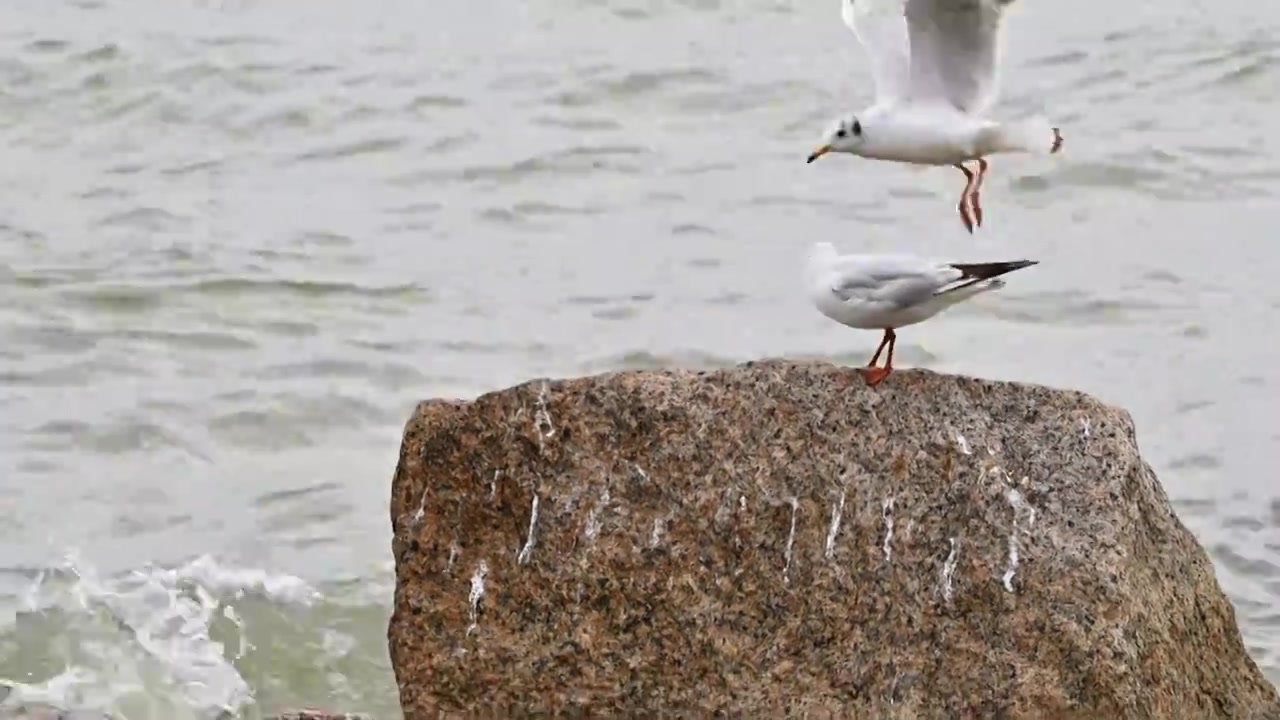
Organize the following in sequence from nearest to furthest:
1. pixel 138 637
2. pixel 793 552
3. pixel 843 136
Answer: pixel 793 552, pixel 843 136, pixel 138 637

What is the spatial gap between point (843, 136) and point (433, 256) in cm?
470

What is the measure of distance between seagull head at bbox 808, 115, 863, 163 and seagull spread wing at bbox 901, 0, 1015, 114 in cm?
26

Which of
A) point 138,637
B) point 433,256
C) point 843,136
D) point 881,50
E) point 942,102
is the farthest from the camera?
point 433,256

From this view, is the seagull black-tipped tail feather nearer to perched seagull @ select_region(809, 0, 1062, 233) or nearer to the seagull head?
perched seagull @ select_region(809, 0, 1062, 233)

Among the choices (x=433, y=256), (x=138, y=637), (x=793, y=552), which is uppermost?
(x=793, y=552)

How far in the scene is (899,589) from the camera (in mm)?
5227

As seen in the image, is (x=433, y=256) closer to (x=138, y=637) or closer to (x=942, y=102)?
(x=138, y=637)

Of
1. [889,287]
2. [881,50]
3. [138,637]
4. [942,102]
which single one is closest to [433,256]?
[138,637]

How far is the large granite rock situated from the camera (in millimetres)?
5211

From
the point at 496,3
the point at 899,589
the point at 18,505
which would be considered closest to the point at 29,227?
the point at 18,505

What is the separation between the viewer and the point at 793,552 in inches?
207

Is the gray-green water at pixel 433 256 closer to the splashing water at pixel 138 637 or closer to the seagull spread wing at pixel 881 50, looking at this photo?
the splashing water at pixel 138 637

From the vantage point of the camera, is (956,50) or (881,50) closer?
(956,50)

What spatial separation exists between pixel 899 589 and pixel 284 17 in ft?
32.3
